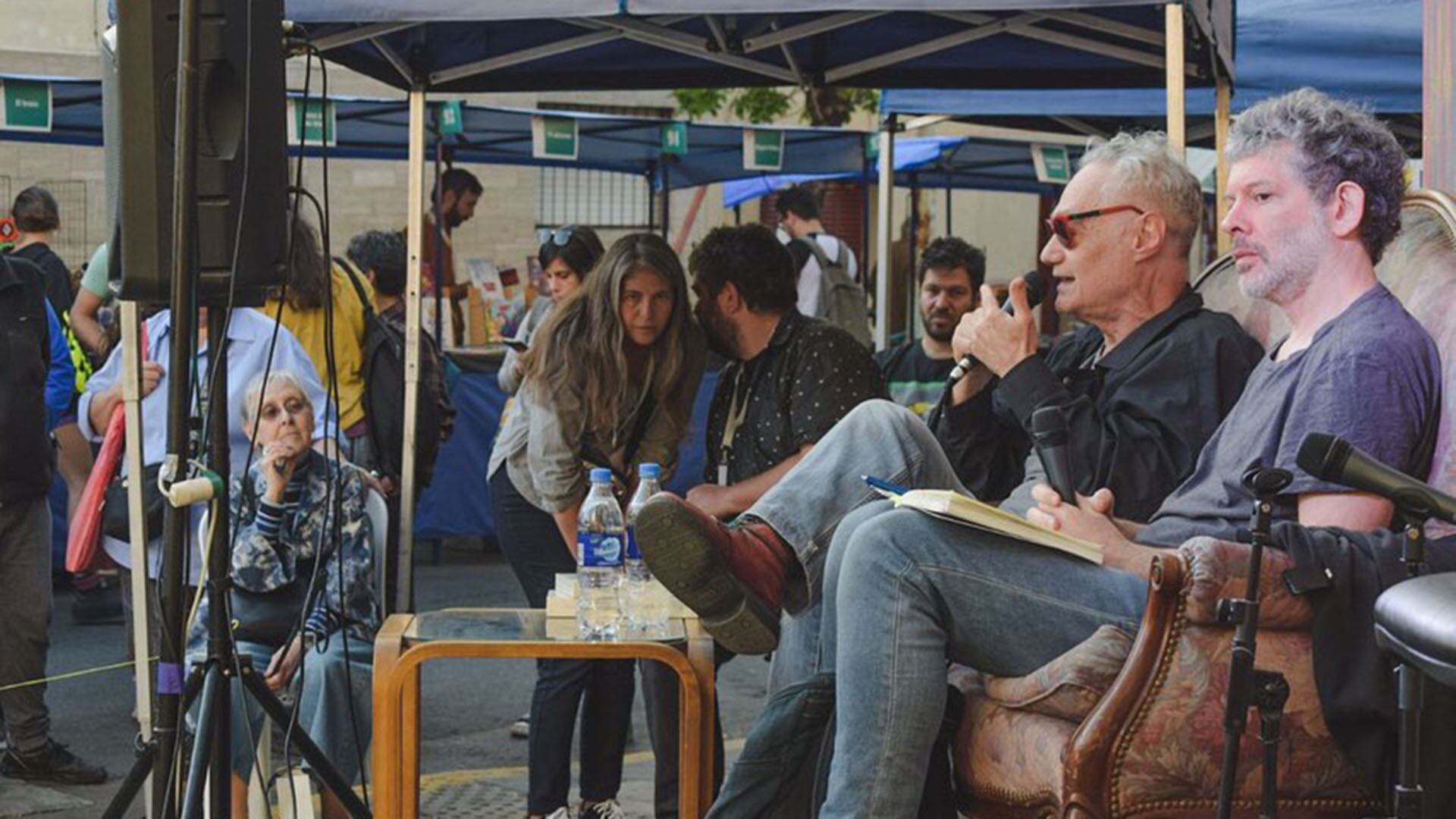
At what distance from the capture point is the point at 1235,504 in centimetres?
390

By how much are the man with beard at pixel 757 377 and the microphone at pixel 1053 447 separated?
1292mm

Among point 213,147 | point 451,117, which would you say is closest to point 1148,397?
point 213,147

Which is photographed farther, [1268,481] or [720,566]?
[720,566]

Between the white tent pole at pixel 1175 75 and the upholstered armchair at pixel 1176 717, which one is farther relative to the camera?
the white tent pole at pixel 1175 75

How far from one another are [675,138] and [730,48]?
6.61m

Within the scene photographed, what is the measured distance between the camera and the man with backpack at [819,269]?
1108cm

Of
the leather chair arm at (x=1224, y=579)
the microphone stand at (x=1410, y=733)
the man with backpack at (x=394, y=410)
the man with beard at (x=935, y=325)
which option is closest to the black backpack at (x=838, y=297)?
the man with beard at (x=935, y=325)

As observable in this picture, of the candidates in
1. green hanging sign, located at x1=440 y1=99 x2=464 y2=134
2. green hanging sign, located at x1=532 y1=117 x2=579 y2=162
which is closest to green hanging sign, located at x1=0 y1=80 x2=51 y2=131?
green hanging sign, located at x1=440 y1=99 x2=464 y2=134

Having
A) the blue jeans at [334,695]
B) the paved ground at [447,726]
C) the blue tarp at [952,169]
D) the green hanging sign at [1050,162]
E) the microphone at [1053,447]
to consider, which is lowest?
the paved ground at [447,726]

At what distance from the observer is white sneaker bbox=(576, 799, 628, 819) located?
210 inches

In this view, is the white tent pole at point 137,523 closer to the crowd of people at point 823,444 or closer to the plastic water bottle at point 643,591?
→ the crowd of people at point 823,444

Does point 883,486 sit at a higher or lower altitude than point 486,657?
higher

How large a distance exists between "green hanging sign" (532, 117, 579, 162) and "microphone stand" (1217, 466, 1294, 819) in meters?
9.22

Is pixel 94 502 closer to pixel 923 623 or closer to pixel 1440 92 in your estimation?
pixel 923 623
